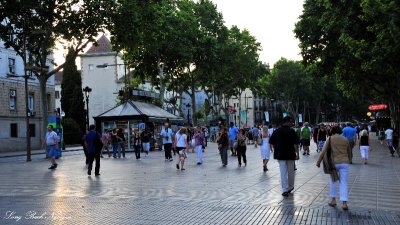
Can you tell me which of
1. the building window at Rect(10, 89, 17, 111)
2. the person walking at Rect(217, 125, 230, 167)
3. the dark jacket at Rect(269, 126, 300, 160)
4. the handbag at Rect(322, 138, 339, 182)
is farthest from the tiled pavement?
the building window at Rect(10, 89, 17, 111)

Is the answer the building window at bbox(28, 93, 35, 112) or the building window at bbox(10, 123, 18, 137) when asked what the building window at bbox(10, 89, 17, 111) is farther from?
the building window at bbox(28, 93, 35, 112)

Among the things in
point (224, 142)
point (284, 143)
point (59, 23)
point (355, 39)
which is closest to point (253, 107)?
point (355, 39)

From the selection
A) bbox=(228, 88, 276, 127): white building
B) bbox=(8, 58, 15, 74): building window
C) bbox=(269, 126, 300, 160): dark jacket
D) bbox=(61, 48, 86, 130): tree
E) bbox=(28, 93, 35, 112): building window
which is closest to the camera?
bbox=(269, 126, 300, 160): dark jacket

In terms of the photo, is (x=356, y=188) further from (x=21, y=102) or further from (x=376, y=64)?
(x=21, y=102)

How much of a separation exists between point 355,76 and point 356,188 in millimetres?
27786

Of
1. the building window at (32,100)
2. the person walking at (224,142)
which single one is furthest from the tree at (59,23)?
the building window at (32,100)

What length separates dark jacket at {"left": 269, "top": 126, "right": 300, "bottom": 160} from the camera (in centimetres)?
1161

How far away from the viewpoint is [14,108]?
46781 mm

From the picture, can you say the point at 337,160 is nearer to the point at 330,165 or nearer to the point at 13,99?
the point at 330,165

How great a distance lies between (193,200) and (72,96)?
58833 mm

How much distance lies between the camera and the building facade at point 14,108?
148 feet

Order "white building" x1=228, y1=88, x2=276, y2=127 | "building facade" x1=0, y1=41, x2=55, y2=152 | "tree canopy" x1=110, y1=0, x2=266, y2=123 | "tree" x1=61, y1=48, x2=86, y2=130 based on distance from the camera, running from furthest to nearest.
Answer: "white building" x1=228, y1=88, x2=276, y2=127
"tree" x1=61, y1=48, x2=86, y2=130
"tree canopy" x1=110, y1=0, x2=266, y2=123
"building facade" x1=0, y1=41, x2=55, y2=152

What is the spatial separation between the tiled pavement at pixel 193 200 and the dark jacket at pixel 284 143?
859mm

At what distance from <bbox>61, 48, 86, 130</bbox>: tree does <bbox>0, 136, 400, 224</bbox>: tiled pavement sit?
5153 centimetres
